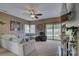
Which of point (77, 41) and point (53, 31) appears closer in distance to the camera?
point (77, 41)

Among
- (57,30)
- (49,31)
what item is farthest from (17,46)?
(57,30)

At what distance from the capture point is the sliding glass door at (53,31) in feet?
7.98

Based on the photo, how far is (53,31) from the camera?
250 cm

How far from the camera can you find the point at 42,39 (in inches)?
97.3

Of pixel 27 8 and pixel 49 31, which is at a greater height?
pixel 27 8

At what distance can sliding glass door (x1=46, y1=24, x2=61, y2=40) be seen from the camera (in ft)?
7.98

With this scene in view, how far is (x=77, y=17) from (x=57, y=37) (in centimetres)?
51

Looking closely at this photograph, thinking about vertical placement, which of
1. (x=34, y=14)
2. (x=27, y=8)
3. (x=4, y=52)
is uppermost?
(x=27, y=8)

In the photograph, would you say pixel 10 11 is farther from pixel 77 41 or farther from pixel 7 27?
pixel 77 41

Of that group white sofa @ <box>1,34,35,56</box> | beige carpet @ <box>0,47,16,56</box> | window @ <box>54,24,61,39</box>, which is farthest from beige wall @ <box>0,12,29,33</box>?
window @ <box>54,24,61,39</box>

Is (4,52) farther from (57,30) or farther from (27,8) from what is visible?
(57,30)

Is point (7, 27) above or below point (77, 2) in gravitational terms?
below

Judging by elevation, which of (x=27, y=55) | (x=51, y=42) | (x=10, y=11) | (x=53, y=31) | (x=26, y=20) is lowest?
(x=27, y=55)

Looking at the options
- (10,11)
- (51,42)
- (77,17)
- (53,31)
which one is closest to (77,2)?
(77,17)
